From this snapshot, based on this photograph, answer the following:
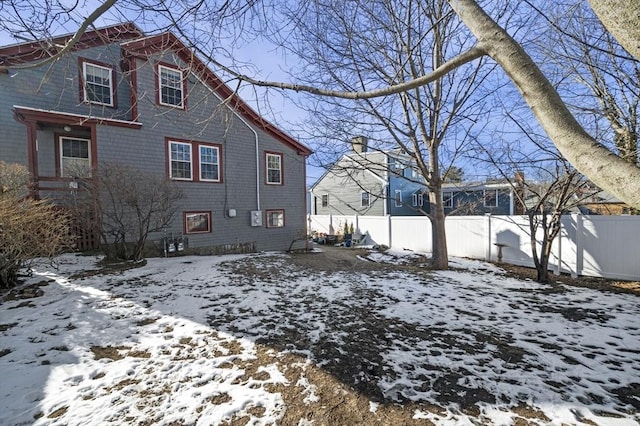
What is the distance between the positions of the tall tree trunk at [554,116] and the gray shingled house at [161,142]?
5.57m

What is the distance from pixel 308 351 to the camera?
310 centimetres

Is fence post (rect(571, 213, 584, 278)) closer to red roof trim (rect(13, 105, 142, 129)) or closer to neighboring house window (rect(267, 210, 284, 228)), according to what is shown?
neighboring house window (rect(267, 210, 284, 228))

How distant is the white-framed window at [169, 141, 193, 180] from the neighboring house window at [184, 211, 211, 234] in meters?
1.37

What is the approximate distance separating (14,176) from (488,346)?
8764 mm

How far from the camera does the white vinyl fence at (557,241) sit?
262 inches

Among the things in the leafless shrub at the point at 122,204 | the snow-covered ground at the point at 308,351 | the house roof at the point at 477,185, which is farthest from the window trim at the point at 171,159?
the house roof at the point at 477,185

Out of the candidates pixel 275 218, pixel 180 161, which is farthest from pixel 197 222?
pixel 275 218

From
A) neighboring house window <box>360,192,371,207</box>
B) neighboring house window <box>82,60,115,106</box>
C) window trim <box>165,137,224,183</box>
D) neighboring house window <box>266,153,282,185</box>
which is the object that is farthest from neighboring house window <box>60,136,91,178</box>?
neighboring house window <box>360,192,371,207</box>

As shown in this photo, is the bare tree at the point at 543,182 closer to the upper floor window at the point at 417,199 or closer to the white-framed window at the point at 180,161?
the white-framed window at the point at 180,161

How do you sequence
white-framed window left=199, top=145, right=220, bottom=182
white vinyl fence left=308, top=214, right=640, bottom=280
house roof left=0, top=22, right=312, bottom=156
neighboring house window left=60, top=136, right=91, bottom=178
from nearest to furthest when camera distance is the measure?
1. house roof left=0, top=22, right=312, bottom=156
2. white vinyl fence left=308, top=214, right=640, bottom=280
3. neighboring house window left=60, top=136, right=91, bottom=178
4. white-framed window left=199, top=145, right=220, bottom=182

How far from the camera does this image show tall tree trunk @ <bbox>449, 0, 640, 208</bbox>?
1116mm

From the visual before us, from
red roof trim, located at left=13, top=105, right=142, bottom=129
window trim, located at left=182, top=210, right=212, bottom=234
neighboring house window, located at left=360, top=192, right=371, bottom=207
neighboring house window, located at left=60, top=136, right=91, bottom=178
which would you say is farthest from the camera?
neighboring house window, located at left=360, top=192, right=371, bottom=207

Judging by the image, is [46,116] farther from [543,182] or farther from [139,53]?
[543,182]

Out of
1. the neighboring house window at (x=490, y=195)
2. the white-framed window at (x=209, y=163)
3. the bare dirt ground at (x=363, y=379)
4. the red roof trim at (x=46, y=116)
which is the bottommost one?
the bare dirt ground at (x=363, y=379)
